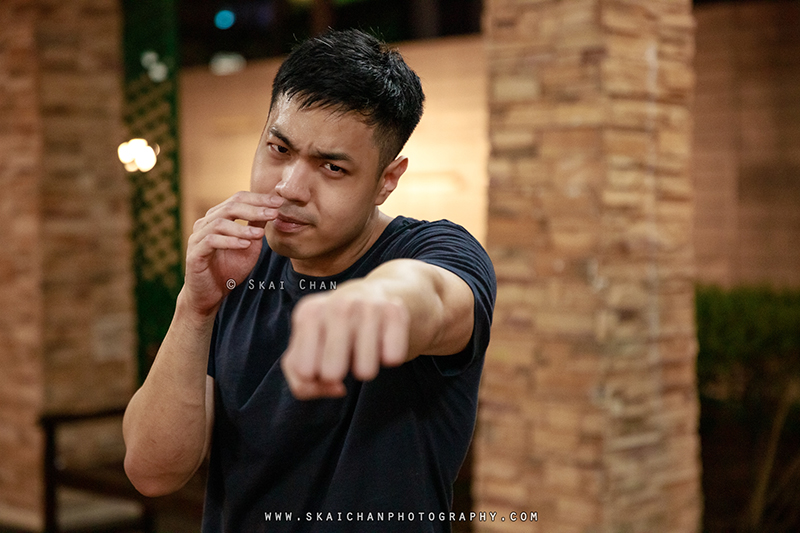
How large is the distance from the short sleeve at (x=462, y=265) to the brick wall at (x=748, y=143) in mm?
5710

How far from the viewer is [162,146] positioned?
440 cm

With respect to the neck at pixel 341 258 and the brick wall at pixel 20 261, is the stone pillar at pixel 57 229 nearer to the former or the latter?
the brick wall at pixel 20 261

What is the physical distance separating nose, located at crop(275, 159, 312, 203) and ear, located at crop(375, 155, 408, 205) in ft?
0.40

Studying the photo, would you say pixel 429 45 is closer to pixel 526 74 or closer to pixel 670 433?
pixel 526 74

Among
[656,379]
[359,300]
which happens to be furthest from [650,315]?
[359,300]

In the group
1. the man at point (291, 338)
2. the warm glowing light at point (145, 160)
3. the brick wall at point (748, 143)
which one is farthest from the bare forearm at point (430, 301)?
the brick wall at point (748, 143)

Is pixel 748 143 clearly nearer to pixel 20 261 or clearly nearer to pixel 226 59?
pixel 226 59

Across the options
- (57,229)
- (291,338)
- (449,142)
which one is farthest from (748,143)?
(291,338)

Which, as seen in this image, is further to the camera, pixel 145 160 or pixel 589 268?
pixel 145 160

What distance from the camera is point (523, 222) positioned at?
9.21 feet

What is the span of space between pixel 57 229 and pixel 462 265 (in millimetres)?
3606

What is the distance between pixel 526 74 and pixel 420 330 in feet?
6.47

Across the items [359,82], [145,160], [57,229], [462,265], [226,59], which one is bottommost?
[57,229]
